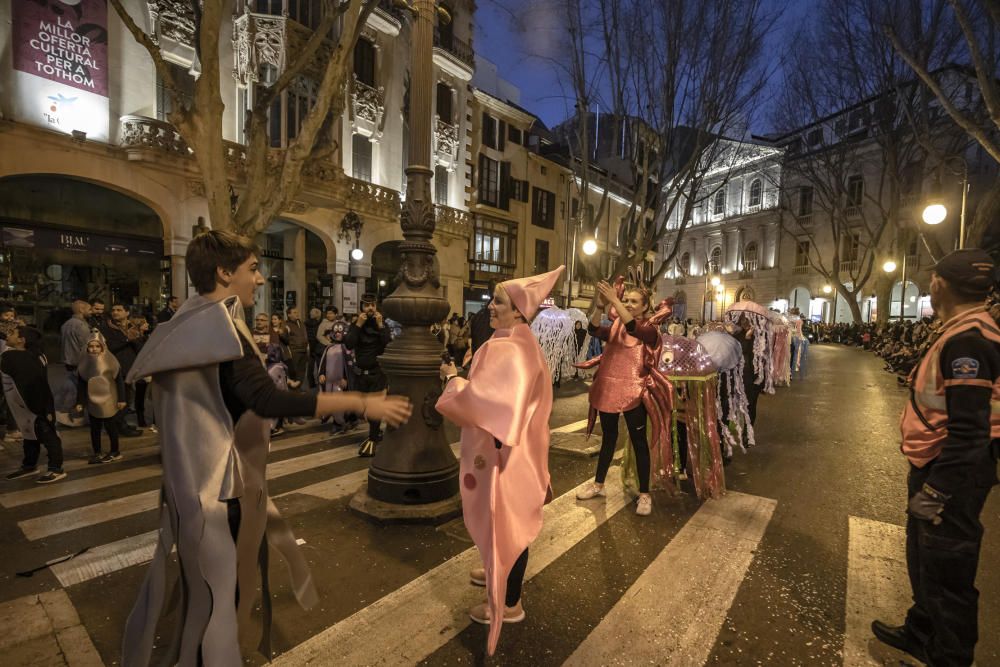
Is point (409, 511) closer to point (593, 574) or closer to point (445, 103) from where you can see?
point (593, 574)

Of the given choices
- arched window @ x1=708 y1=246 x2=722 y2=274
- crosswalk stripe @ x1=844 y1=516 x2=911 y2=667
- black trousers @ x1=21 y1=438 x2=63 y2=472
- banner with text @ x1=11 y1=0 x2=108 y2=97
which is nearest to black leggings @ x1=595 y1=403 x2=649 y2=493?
crosswalk stripe @ x1=844 y1=516 x2=911 y2=667

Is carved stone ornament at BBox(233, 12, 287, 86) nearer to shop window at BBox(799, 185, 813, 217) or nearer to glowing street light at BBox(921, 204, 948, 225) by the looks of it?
glowing street light at BBox(921, 204, 948, 225)

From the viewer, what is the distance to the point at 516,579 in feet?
9.05

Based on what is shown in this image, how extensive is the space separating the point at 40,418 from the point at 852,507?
26.2 feet

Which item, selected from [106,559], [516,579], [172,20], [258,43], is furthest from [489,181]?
[516,579]

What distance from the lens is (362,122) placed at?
19391mm

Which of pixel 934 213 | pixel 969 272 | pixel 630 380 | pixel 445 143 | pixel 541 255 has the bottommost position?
pixel 630 380

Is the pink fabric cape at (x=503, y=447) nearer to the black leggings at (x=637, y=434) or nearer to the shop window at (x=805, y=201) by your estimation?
the black leggings at (x=637, y=434)

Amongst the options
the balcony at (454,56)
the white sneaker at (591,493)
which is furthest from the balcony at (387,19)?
the white sneaker at (591,493)

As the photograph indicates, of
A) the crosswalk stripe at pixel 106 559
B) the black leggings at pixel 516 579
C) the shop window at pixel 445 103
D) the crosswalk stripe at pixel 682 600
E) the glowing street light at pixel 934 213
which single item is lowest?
the crosswalk stripe at pixel 106 559

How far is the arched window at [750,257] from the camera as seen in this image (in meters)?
45.6

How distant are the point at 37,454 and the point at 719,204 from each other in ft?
172

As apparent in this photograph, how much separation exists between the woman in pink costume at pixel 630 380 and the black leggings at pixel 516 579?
193 cm

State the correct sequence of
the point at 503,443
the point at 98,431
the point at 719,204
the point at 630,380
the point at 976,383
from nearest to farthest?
the point at 976,383 → the point at 503,443 → the point at 630,380 → the point at 98,431 → the point at 719,204
